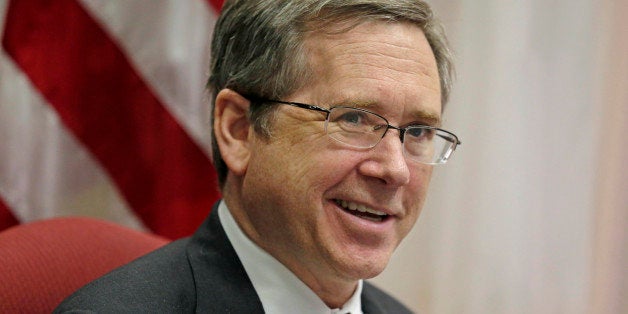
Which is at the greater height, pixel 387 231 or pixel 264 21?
pixel 264 21

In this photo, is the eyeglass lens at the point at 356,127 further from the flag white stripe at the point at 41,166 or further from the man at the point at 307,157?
the flag white stripe at the point at 41,166

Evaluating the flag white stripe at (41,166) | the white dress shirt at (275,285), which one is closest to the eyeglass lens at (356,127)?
the white dress shirt at (275,285)

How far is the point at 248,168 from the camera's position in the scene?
1.69m

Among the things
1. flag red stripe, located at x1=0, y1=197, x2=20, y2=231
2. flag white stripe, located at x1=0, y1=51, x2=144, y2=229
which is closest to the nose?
flag white stripe, located at x1=0, y1=51, x2=144, y2=229

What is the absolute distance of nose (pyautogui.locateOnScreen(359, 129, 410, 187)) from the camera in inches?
62.5

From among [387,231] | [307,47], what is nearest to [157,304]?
[387,231]

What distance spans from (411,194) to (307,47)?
0.40 m

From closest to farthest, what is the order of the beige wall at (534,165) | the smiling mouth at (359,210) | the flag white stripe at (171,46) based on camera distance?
the smiling mouth at (359,210) → the flag white stripe at (171,46) → the beige wall at (534,165)

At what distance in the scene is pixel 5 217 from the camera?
2.45 metres

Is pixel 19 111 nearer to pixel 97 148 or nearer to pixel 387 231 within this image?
pixel 97 148

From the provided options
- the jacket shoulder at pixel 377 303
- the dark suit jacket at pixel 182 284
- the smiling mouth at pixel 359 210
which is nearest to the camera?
the dark suit jacket at pixel 182 284

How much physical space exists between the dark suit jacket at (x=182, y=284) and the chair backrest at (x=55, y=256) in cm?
22

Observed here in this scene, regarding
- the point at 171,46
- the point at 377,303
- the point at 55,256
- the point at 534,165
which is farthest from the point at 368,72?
the point at 534,165

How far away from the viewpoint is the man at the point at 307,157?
1595mm
